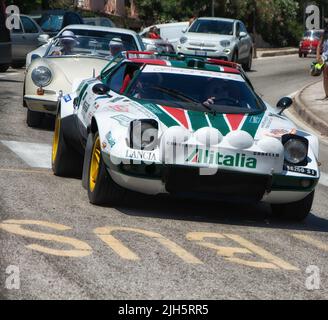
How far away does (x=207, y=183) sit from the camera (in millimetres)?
8500

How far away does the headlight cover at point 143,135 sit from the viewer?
27.8 feet

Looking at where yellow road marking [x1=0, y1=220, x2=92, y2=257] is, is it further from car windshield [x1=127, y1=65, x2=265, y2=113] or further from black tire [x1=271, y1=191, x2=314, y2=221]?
black tire [x1=271, y1=191, x2=314, y2=221]

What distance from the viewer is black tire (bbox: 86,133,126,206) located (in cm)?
870

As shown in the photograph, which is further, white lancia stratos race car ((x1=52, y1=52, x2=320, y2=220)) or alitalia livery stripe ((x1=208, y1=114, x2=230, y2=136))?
alitalia livery stripe ((x1=208, y1=114, x2=230, y2=136))

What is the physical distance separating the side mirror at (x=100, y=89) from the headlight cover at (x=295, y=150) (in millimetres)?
1889

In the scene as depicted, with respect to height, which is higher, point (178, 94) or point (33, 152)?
point (178, 94)

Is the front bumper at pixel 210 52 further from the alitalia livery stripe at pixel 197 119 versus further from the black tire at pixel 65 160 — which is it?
the alitalia livery stripe at pixel 197 119

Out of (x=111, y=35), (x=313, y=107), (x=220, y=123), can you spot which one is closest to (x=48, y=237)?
(x=220, y=123)

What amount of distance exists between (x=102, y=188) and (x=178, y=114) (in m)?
0.92

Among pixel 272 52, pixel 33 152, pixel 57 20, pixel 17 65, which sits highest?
pixel 33 152

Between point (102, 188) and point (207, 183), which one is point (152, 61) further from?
point (207, 183)

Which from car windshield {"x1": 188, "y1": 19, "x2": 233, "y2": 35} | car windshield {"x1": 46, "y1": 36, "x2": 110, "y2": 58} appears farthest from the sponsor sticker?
car windshield {"x1": 188, "y1": 19, "x2": 233, "y2": 35}

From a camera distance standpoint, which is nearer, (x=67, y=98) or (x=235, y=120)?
(x=235, y=120)

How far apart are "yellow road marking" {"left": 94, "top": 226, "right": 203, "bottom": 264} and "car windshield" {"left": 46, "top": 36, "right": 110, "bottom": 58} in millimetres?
7579
